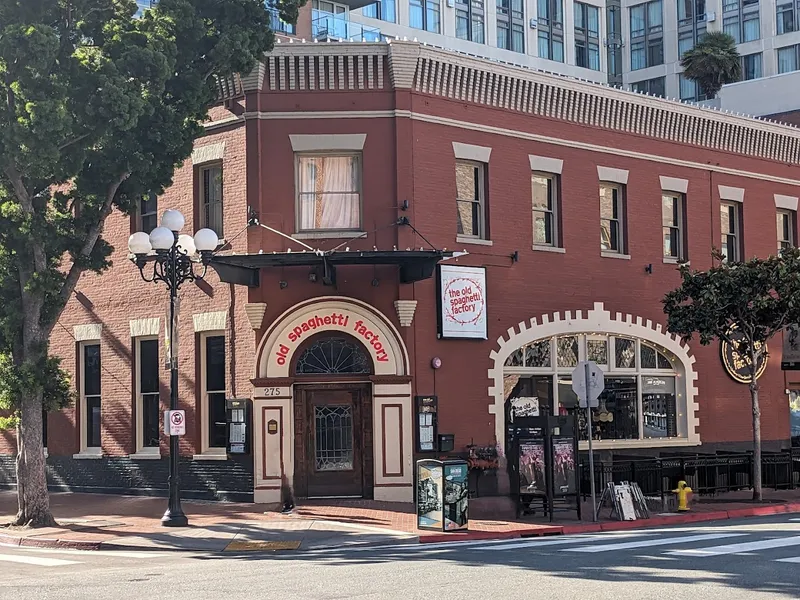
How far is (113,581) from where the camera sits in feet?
47.3

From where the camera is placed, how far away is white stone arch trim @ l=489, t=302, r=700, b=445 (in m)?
26.4

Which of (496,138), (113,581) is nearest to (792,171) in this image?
(496,138)

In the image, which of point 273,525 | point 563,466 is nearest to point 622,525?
point 563,466

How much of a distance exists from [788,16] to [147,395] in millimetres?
59316

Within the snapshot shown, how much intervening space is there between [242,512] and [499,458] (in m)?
5.83

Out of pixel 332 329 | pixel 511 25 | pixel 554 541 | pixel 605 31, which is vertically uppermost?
pixel 605 31

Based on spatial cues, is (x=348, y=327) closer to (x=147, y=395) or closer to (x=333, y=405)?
(x=333, y=405)

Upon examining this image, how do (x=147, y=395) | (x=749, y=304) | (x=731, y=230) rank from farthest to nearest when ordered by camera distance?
(x=731, y=230), (x=147, y=395), (x=749, y=304)

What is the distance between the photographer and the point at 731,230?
32250 millimetres

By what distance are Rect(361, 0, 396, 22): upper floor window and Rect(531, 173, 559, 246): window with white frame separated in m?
40.5

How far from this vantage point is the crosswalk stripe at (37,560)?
16.9 meters

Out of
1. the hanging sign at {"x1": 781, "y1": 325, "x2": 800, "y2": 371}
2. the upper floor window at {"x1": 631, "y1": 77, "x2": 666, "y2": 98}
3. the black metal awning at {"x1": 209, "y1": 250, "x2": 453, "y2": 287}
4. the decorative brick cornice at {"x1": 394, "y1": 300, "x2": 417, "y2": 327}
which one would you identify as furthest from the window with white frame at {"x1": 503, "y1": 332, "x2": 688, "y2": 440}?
the upper floor window at {"x1": 631, "y1": 77, "x2": 666, "y2": 98}

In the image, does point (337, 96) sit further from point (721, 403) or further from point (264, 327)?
point (721, 403)

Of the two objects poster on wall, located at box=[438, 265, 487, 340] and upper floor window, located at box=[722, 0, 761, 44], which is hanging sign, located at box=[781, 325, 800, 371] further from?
upper floor window, located at box=[722, 0, 761, 44]
